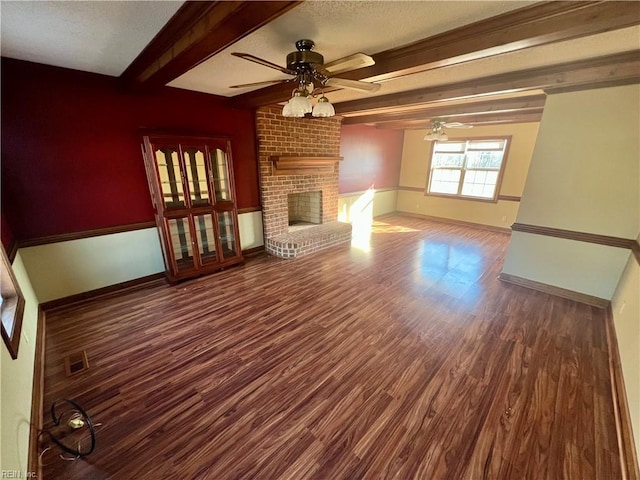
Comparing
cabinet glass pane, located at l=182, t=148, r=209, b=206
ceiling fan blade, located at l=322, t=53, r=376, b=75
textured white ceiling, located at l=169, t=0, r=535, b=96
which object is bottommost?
cabinet glass pane, located at l=182, t=148, r=209, b=206

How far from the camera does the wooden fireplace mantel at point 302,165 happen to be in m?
4.12

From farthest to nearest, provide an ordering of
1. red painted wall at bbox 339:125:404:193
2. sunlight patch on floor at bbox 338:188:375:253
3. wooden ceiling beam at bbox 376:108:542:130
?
red painted wall at bbox 339:125:404:193 < sunlight patch on floor at bbox 338:188:375:253 < wooden ceiling beam at bbox 376:108:542:130

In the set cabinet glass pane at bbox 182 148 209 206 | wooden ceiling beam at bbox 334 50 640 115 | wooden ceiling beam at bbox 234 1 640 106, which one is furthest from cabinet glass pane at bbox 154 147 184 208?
wooden ceiling beam at bbox 334 50 640 115

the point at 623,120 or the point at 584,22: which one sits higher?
the point at 584,22

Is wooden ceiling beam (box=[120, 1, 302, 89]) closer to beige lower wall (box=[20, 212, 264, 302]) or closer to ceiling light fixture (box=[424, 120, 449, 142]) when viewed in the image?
beige lower wall (box=[20, 212, 264, 302])

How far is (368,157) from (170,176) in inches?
179

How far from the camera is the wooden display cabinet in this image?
2963mm

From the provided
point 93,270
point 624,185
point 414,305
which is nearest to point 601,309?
point 624,185

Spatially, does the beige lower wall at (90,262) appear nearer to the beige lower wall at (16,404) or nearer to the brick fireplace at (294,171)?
the beige lower wall at (16,404)

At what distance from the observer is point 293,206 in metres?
5.45

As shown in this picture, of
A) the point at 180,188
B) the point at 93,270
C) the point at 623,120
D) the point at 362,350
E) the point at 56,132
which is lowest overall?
the point at 362,350

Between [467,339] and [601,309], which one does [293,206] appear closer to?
[467,339]

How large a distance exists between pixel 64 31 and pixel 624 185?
489 cm

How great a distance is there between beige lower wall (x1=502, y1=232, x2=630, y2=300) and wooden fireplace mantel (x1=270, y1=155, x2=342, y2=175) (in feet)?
10.3
